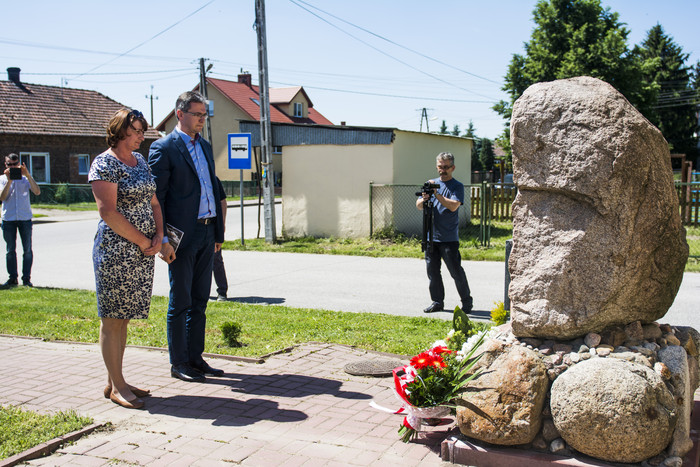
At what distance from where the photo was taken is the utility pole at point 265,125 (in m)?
16.3

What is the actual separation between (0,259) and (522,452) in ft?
42.5

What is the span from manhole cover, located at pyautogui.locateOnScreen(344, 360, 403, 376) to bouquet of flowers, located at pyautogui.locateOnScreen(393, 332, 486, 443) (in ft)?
4.16

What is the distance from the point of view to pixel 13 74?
38.6 m

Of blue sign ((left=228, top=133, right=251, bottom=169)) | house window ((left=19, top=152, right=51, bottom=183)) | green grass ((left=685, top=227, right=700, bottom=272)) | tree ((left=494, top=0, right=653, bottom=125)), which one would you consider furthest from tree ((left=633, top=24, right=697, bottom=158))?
blue sign ((left=228, top=133, right=251, bottom=169))

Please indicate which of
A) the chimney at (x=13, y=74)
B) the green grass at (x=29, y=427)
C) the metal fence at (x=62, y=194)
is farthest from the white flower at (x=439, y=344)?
the chimney at (x=13, y=74)

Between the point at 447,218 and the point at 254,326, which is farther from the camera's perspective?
the point at 447,218

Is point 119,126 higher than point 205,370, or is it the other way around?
point 119,126

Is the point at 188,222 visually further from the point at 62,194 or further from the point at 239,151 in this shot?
the point at 62,194

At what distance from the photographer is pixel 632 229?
11.8 feet

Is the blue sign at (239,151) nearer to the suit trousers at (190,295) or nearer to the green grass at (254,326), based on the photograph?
the green grass at (254,326)

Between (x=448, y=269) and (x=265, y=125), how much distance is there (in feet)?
31.8

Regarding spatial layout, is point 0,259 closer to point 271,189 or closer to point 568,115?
point 271,189

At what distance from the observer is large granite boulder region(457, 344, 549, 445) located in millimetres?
3455

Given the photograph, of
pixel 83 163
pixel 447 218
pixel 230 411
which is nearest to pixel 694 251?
pixel 447 218
